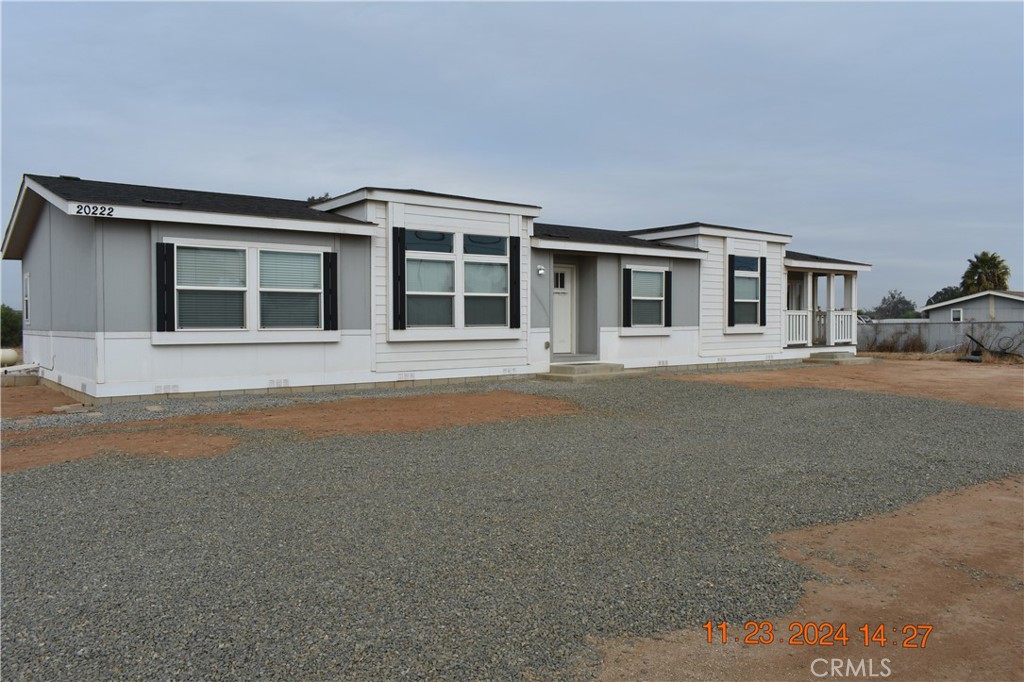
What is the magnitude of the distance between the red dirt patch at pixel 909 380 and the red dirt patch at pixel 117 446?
9.96 meters

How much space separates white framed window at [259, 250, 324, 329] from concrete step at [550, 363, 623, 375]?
5171 millimetres

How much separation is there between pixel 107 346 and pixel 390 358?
4.59 metres

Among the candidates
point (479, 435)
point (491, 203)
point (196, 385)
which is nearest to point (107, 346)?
point (196, 385)

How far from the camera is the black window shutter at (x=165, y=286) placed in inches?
422

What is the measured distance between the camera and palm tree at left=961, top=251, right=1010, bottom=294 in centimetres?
4484

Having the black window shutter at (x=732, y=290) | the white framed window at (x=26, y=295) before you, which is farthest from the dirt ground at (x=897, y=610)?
the white framed window at (x=26, y=295)

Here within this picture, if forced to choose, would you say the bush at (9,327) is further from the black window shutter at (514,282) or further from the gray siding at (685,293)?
the gray siding at (685,293)

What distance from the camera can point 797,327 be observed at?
21984 mm

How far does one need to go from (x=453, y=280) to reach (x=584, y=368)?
132 inches

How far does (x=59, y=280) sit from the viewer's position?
13.0 meters

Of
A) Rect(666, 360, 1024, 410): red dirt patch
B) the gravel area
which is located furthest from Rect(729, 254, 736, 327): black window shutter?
the gravel area

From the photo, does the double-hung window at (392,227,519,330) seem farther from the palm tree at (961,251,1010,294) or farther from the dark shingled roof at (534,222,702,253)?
the palm tree at (961,251,1010,294)

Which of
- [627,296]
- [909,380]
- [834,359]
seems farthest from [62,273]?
[834,359]

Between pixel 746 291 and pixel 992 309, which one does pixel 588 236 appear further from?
pixel 992 309
